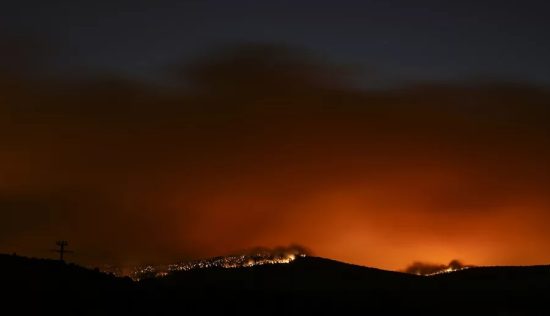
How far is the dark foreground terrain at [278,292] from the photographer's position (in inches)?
1833

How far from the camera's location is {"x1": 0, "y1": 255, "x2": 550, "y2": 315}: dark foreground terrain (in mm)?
46562

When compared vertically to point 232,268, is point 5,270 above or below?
below

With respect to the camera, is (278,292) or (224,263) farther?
(224,263)

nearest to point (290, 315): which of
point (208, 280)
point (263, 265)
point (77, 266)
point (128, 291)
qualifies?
point (128, 291)

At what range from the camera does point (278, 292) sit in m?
57.8

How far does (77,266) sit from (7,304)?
29.0 ft

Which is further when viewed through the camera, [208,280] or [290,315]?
[208,280]

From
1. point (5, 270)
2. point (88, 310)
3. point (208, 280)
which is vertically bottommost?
point (88, 310)

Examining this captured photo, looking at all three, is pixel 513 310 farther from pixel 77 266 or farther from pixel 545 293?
pixel 77 266

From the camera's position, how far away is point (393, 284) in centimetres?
7525

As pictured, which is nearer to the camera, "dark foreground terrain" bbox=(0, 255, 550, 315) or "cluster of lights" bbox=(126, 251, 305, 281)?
"dark foreground terrain" bbox=(0, 255, 550, 315)

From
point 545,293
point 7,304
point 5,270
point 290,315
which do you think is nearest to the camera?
point 7,304

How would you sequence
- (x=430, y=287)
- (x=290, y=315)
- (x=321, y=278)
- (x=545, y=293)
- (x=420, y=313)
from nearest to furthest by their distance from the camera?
(x=290, y=315)
(x=420, y=313)
(x=545, y=293)
(x=430, y=287)
(x=321, y=278)

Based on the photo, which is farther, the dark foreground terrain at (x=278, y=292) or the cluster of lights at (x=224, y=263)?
the cluster of lights at (x=224, y=263)
